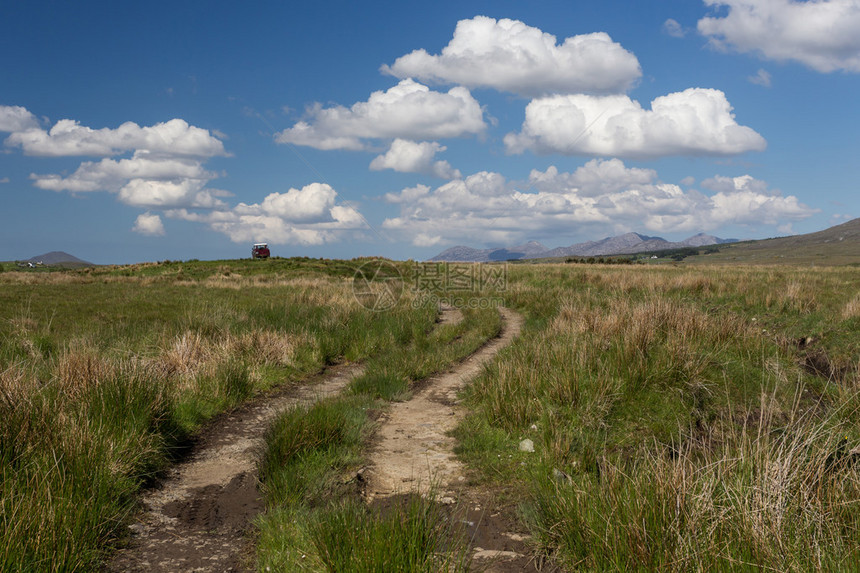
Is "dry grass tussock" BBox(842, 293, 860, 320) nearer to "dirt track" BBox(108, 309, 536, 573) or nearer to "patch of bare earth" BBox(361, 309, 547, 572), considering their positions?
"patch of bare earth" BBox(361, 309, 547, 572)

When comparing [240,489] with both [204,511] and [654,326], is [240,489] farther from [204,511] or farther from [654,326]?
[654,326]

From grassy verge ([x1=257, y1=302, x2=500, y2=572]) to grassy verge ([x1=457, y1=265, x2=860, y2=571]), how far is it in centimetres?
106

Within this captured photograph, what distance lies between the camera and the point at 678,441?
555 cm

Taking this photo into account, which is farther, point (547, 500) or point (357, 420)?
point (357, 420)

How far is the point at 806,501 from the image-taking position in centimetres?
329

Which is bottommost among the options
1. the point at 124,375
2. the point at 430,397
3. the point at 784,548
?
the point at 430,397

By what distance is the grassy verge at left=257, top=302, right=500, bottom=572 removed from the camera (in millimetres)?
3145

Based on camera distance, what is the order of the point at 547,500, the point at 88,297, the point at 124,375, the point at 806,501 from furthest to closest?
the point at 88,297
the point at 124,375
the point at 547,500
the point at 806,501

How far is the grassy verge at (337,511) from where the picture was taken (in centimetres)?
314

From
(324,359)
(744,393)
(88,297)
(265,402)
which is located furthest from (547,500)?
(88,297)

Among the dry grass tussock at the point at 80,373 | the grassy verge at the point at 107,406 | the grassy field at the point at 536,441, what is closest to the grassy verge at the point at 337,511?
the grassy field at the point at 536,441

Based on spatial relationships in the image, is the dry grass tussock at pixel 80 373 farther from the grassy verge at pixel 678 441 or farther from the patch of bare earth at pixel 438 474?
the grassy verge at pixel 678 441

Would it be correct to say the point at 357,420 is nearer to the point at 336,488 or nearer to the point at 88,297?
the point at 336,488

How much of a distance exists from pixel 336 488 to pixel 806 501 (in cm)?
358
